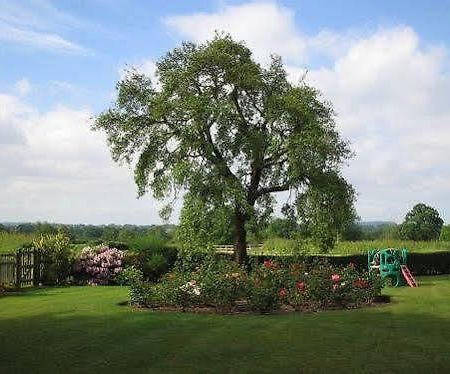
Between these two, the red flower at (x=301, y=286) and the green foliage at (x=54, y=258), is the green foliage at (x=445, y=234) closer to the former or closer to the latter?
the green foliage at (x=54, y=258)

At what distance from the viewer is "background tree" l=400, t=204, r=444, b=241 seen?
102 meters

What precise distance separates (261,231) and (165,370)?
22249mm

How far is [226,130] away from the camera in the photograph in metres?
27.9

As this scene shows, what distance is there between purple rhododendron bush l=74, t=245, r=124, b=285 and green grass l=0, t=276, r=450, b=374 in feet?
32.1

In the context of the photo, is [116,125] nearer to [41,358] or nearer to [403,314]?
[403,314]

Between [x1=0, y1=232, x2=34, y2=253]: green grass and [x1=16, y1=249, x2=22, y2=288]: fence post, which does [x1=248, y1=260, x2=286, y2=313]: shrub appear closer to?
[x1=16, y1=249, x2=22, y2=288]: fence post

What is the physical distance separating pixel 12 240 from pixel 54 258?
3986 mm

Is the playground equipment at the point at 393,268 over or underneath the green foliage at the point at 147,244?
underneath

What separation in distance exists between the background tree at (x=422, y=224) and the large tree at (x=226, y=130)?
241 feet

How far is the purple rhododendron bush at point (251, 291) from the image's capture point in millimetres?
13875

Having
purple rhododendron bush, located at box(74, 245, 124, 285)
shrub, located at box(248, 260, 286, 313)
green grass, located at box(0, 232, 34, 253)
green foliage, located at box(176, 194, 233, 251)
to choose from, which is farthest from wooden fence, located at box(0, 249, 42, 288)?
shrub, located at box(248, 260, 286, 313)

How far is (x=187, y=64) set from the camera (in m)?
28.3

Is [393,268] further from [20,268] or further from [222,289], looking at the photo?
[20,268]

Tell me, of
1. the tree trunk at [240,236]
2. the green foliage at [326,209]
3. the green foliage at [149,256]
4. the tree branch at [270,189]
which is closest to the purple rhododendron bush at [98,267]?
the green foliage at [149,256]
